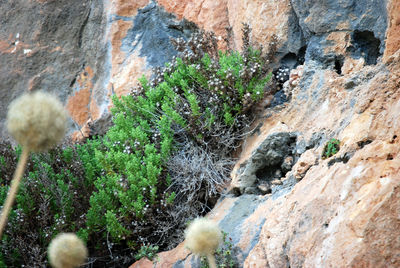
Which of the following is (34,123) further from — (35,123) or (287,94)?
(287,94)

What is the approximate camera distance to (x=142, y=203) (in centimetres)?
352

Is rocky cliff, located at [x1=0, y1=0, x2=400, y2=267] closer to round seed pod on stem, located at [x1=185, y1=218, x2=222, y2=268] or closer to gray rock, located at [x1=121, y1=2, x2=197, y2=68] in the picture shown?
gray rock, located at [x1=121, y1=2, x2=197, y2=68]

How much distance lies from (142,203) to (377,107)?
196 centimetres

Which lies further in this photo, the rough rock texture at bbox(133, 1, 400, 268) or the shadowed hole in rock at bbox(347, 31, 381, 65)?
the shadowed hole in rock at bbox(347, 31, 381, 65)

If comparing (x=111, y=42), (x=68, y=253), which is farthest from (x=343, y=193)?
(x=111, y=42)

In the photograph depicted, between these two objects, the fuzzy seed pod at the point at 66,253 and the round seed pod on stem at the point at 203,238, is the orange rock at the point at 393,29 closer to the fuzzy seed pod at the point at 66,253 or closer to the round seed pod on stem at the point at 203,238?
the round seed pod on stem at the point at 203,238

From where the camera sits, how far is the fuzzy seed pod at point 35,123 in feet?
4.36

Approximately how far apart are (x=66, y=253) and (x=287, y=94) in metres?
2.91

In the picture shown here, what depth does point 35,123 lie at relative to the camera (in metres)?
1.34

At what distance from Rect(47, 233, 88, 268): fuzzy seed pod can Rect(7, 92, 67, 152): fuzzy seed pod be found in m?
0.36

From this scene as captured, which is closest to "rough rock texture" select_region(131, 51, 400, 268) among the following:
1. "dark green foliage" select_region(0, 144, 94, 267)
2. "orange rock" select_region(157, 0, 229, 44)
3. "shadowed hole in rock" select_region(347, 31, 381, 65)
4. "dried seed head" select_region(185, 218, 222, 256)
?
"shadowed hole in rock" select_region(347, 31, 381, 65)

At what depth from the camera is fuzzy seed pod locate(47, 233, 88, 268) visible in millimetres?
1434

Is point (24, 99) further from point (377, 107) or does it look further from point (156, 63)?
point (156, 63)

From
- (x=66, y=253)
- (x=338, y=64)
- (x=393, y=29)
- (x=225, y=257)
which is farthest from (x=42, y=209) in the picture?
(x=393, y=29)
